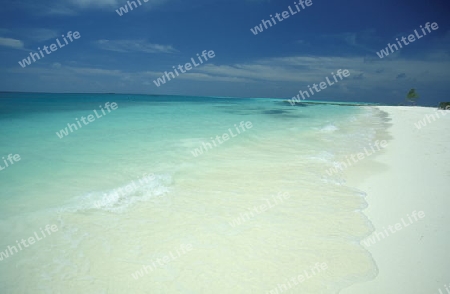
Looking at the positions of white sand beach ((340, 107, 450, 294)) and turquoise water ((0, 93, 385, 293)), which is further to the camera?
turquoise water ((0, 93, 385, 293))

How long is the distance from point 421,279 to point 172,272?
3.41 m

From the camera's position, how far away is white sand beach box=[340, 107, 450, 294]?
3.17m

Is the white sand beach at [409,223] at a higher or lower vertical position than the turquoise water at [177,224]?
lower

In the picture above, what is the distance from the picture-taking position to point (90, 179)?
22.1 feet

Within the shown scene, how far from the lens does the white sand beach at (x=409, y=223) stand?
3174 mm

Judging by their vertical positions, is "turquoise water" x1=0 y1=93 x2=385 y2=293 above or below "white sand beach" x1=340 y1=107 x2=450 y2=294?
above

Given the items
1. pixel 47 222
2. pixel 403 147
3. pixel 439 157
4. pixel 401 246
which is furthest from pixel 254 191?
pixel 403 147

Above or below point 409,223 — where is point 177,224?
above

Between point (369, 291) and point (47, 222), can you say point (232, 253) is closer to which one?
point (369, 291)

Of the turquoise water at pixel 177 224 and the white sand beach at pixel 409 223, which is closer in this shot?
the white sand beach at pixel 409 223

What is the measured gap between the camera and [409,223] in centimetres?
447

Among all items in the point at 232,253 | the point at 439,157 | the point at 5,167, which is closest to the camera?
the point at 232,253

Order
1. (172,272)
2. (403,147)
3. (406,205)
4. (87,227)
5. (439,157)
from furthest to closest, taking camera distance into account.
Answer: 1. (403,147)
2. (439,157)
3. (406,205)
4. (87,227)
5. (172,272)

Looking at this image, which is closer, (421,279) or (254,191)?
(421,279)
